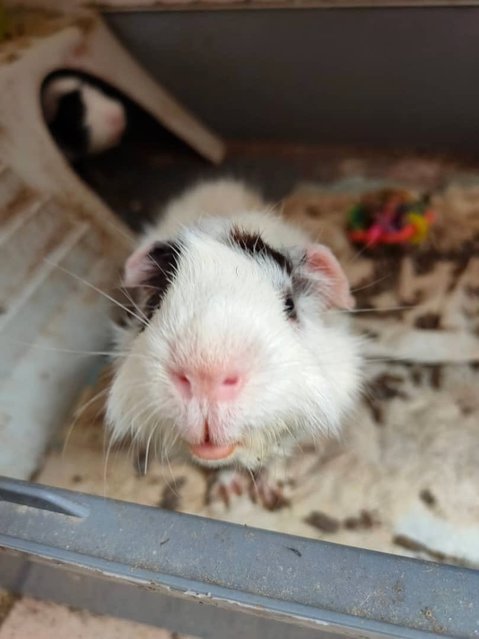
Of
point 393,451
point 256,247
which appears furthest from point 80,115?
point 393,451

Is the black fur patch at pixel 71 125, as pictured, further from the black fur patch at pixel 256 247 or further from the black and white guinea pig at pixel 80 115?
the black fur patch at pixel 256 247

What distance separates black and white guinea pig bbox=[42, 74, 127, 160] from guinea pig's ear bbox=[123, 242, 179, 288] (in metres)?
1.27

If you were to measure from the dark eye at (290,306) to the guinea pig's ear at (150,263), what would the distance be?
24 centimetres

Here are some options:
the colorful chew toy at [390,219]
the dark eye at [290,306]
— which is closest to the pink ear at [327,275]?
the dark eye at [290,306]

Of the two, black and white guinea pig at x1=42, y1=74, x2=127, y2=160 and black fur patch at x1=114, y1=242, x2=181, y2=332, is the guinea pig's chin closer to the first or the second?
black fur patch at x1=114, y1=242, x2=181, y2=332

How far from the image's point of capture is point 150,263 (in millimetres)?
1361

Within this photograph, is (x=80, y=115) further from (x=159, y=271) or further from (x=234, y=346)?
(x=234, y=346)

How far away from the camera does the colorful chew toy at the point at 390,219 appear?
2.07m

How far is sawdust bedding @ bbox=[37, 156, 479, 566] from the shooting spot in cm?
149

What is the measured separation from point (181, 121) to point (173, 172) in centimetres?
21

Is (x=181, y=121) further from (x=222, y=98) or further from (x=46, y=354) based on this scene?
(x=46, y=354)

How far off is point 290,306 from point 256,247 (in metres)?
0.14

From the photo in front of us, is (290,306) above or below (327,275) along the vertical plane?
below

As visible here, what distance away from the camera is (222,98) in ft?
7.66
